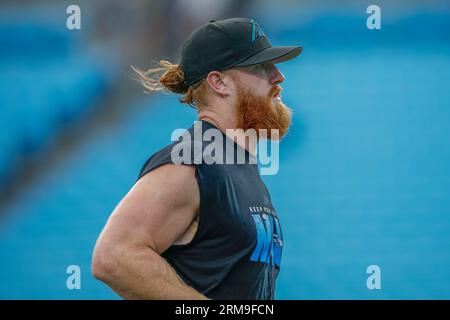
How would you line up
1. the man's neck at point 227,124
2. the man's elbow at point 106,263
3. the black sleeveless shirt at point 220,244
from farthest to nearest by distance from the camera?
the man's neck at point 227,124
the black sleeveless shirt at point 220,244
the man's elbow at point 106,263

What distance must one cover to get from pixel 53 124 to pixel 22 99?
0.20 metres

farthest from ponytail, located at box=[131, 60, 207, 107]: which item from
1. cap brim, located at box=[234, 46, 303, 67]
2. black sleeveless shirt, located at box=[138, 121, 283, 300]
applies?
black sleeveless shirt, located at box=[138, 121, 283, 300]

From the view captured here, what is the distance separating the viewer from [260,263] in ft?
5.31

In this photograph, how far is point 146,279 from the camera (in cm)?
146

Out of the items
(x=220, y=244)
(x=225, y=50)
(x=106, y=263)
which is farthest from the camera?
(x=225, y=50)

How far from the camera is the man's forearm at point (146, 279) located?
57.1 inches

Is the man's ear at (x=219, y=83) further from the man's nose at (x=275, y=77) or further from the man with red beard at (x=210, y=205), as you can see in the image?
the man's nose at (x=275, y=77)

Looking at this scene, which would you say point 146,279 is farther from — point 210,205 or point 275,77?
point 275,77

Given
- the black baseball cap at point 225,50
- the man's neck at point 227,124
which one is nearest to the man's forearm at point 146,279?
the man's neck at point 227,124

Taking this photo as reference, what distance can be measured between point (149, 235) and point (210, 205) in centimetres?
15

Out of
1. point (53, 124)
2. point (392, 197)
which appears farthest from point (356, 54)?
point (53, 124)

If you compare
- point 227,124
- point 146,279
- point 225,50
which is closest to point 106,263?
point 146,279

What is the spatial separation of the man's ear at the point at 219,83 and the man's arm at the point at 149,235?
312 mm

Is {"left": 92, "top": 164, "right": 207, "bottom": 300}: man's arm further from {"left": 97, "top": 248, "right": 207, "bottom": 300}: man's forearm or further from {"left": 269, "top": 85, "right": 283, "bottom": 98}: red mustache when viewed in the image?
{"left": 269, "top": 85, "right": 283, "bottom": 98}: red mustache
